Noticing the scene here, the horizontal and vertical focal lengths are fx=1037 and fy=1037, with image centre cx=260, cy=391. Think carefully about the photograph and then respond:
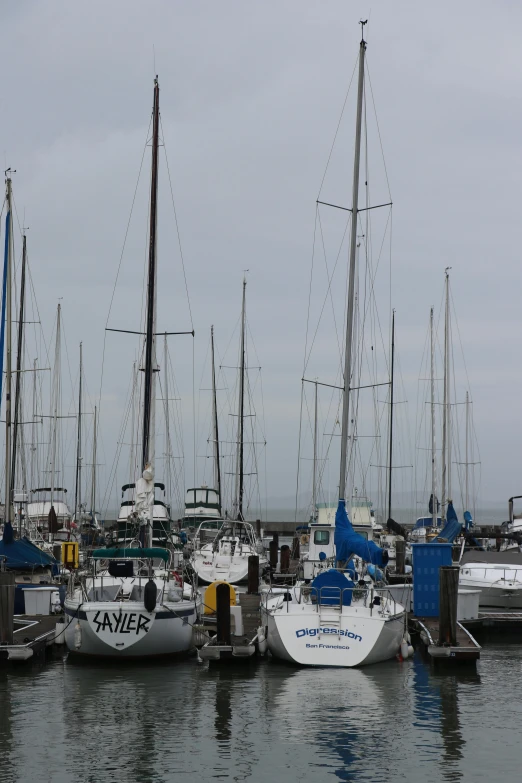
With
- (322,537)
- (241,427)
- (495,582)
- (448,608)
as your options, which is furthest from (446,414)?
(448,608)

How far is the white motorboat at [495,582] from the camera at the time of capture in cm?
2872

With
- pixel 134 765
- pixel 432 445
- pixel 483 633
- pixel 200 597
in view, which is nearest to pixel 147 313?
pixel 200 597

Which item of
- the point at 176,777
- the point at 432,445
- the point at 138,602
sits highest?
the point at 432,445

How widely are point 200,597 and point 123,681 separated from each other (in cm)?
693

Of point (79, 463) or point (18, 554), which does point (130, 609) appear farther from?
point (79, 463)

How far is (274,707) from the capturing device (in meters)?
17.8

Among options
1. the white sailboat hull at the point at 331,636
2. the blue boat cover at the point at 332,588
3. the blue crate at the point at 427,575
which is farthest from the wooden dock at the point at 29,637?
the blue crate at the point at 427,575

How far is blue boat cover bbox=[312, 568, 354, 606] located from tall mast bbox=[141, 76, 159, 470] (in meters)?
6.38

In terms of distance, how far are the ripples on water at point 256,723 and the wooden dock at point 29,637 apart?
1.31 feet

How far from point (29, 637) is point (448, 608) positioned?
8.98 m

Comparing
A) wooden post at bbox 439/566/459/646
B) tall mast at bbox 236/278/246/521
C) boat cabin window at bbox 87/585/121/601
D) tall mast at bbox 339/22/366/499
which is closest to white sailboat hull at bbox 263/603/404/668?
wooden post at bbox 439/566/459/646

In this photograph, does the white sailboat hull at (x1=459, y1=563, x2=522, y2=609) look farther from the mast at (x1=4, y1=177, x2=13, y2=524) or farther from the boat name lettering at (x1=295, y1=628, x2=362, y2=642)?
the mast at (x1=4, y1=177, x2=13, y2=524)

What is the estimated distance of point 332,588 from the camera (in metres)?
21.3

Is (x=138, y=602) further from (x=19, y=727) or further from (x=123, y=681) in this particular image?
(x=19, y=727)
